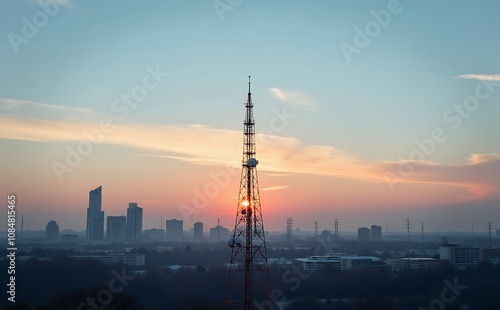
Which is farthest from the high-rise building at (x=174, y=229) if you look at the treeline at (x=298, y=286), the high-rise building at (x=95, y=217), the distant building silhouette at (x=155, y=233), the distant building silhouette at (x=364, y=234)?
the treeline at (x=298, y=286)

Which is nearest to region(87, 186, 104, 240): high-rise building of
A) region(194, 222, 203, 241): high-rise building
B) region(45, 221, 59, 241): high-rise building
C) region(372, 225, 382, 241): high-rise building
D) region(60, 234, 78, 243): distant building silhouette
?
region(45, 221, 59, 241): high-rise building

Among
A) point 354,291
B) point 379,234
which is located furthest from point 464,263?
point 379,234

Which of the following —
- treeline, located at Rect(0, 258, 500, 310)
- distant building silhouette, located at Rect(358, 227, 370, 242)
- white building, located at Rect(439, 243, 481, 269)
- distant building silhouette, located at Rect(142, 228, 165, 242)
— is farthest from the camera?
distant building silhouette, located at Rect(142, 228, 165, 242)

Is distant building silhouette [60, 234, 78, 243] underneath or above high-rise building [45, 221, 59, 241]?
underneath

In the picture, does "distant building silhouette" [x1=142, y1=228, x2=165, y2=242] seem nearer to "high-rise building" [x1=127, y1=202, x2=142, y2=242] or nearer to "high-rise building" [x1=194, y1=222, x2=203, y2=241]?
"high-rise building" [x1=194, y1=222, x2=203, y2=241]

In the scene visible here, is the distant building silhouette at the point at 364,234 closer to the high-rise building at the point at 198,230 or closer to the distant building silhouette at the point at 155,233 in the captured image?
the high-rise building at the point at 198,230

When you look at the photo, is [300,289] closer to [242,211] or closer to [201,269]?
[201,269]
